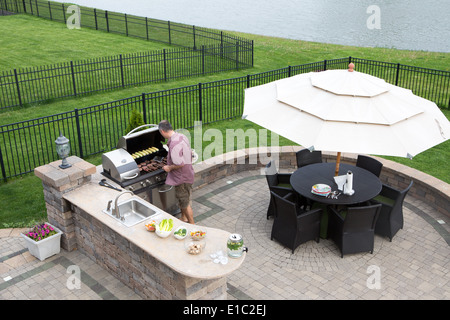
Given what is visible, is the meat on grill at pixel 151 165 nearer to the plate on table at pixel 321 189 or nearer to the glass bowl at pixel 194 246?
the glass bowl at pixel 194 246

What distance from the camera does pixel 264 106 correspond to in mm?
8219

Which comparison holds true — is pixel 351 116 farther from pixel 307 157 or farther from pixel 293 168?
pixel 293 168

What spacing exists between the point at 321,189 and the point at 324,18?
1435 inches

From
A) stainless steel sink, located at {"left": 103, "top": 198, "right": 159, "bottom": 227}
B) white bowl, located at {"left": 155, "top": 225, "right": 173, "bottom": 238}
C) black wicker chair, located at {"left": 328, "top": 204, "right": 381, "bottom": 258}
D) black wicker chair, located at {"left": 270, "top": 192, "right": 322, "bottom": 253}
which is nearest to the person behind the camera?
white bowl, located at {"left": 155, "top": 225, "right": 173, "bottom": 238}

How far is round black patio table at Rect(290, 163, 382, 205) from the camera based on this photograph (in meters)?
8.01

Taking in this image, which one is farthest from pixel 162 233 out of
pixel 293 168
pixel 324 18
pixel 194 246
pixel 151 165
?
pixel 324 18

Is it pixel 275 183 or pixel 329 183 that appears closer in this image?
pixel 329 183

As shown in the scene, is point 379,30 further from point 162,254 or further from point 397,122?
point 162,254

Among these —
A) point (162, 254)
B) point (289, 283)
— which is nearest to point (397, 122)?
point (289, 283)

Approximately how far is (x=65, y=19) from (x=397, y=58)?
72.5 ft

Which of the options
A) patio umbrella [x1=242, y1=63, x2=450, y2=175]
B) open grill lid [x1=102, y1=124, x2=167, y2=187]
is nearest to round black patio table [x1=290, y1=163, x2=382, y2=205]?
patio umbrella [x1=242, y1=63, x2=450, y2=175]

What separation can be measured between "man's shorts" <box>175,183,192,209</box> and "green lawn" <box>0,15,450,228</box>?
9.50 feet

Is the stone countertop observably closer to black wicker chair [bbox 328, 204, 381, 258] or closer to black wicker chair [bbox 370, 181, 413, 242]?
black wicker chair [bbox 328, 204, 381, 258]

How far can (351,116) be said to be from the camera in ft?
24.0
